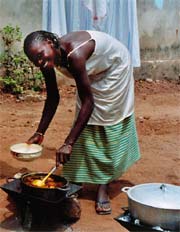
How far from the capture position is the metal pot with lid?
2648 mm

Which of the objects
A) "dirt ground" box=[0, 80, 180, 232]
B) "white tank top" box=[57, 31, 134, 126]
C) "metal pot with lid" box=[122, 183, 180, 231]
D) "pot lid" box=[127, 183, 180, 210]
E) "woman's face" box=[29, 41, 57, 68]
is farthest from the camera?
"dirt ground" box=[0, 80, 180, 232]

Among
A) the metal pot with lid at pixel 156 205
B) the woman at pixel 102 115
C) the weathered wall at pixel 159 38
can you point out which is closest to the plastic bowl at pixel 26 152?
the woman at pixel 102 115

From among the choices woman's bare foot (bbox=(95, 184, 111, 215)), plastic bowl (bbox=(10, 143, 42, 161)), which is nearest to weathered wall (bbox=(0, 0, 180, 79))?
woman's bare foot (bbox=(95, 184, 111, 215))

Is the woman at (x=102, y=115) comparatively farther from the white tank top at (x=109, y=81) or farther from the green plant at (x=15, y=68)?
the green plant at (x=15, y=68)

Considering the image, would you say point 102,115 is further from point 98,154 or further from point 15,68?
point 15,68

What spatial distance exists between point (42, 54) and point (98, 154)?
0.95m

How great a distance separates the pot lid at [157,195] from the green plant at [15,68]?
4.25m

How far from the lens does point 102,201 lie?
3.66 meters

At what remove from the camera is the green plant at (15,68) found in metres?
6.95

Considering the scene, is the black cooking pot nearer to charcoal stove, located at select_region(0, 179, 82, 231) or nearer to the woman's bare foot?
charcoal stove, located at select_region(0, 179, 82, 231)

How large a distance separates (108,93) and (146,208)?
1109mm

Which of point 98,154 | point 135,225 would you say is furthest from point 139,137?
point 135,225

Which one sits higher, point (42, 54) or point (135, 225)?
point (42, 54)

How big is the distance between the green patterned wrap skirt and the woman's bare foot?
7 cm
